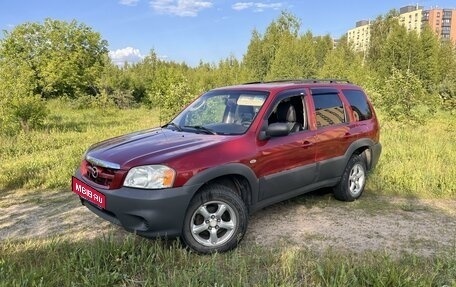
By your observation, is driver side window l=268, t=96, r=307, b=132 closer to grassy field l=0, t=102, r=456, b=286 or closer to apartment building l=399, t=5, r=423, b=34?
grassy field l=0, t=102, r=456, b=286

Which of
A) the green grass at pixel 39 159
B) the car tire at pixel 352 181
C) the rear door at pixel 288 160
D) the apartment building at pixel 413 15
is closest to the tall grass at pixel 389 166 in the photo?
the green grass at pixel 39 159

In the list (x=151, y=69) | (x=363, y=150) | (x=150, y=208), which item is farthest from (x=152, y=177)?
(x=151, y=69)

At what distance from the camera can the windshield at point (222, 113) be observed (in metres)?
4.49

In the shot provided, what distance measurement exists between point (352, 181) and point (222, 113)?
234 centimetres

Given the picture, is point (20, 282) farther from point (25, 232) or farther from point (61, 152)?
point (61, 152)

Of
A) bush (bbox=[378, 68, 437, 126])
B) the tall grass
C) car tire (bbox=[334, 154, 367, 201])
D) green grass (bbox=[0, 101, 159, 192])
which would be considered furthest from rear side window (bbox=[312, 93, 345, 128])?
bush (bbox=[378, 68, 437, 126])

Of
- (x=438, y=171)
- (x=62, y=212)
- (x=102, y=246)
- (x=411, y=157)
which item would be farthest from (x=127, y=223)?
(x=411, y=157)

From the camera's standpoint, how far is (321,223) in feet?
16.1

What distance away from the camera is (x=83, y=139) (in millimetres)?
12273

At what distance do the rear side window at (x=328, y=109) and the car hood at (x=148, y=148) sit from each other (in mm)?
1581

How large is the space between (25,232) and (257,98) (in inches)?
127

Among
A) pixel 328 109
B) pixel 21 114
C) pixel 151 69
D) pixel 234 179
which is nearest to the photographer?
pixel 234 179

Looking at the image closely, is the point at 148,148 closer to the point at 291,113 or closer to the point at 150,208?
the point at 150,208

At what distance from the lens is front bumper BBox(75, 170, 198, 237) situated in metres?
3.57
